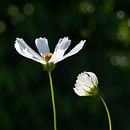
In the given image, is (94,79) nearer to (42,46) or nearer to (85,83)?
(85,83)

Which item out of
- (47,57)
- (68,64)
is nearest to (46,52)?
(47,57)

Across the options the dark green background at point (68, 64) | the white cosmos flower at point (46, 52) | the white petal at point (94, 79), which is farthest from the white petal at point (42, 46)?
the dark green background at point (68, 64)

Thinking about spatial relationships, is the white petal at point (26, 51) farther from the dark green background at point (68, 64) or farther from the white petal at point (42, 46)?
the dark green background at point (68, 64)

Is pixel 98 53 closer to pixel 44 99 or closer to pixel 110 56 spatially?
pixel 110 56

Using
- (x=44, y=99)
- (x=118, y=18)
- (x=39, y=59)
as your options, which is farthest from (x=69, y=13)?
(x=39, y=59)

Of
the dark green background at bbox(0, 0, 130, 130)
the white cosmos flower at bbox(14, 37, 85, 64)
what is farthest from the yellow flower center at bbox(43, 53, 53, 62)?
the dark green background at bbox(0, 0, 130, 130)

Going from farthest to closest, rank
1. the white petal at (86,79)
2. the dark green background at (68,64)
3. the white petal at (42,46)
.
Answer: the dark green background at (68,64)
the white petal at (42,46)
the white petal at (86,79)

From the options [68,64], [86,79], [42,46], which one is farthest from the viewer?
[68,64]
